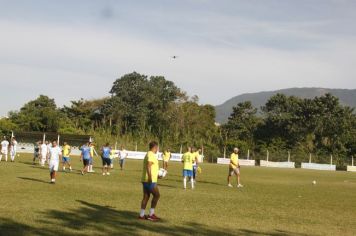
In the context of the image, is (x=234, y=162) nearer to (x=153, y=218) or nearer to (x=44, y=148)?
(x=153, y=218)

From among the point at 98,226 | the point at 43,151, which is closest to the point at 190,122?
the point at 43,151

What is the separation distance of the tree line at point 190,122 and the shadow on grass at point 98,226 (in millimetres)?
63910

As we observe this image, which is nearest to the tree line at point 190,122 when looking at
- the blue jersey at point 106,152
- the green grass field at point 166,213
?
the blue jersey at point 106,152

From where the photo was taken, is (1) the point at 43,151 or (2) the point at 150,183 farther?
(1) the point at 43,151

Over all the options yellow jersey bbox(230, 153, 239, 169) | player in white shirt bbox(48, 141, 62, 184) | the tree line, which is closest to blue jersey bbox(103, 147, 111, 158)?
player in white shirt bbox(48, 141, 62, 184)

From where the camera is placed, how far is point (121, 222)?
1267 cm

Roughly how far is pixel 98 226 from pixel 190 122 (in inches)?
3195

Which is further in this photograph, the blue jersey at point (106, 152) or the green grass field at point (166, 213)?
the blue jersey at point (106, 152)

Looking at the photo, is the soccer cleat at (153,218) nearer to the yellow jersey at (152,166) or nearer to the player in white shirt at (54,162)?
the yellow jersey at (152,166)

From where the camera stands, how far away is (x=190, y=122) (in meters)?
93.0

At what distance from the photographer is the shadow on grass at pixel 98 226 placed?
1108 centimetres

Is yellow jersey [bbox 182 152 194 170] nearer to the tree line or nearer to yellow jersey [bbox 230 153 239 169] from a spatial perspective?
yellow jersey [bbox 230 153 239 169]

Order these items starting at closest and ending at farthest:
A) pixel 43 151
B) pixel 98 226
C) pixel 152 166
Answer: pixel 98 226 → pixel 152 166 → pixel 43 151

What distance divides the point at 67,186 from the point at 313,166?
197 ft
